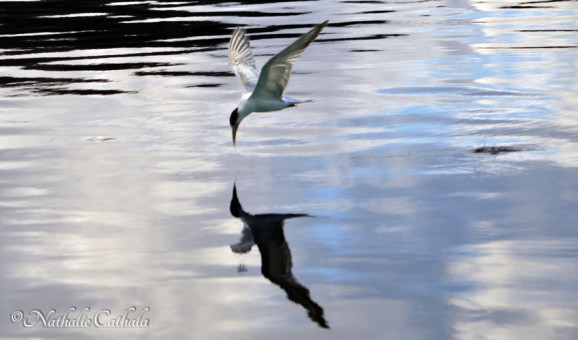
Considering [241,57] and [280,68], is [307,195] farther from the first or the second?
[241,57]

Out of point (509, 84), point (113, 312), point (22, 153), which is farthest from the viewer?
point (509, 84)

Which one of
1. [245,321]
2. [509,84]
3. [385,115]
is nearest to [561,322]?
[245,321]

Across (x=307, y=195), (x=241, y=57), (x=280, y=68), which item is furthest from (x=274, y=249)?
(x=241, y=57)

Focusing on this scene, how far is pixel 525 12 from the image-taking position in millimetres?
19719

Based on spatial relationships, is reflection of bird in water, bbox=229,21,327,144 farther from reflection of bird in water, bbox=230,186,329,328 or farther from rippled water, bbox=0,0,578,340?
reflection of bird in water, bbox=230,186,329,328

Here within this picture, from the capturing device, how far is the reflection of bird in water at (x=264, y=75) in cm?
724

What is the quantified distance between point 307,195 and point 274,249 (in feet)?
3.98

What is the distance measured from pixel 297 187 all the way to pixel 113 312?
2.66 metres

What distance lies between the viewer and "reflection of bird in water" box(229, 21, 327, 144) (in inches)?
285

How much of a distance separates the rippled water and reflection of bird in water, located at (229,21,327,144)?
58cm

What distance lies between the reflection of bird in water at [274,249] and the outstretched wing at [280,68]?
0.85 meters

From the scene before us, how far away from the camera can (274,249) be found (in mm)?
6512

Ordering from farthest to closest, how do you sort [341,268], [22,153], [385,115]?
[385,115], [22,153], [341,268]

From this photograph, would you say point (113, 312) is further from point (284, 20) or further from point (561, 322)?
point (284, 20)
